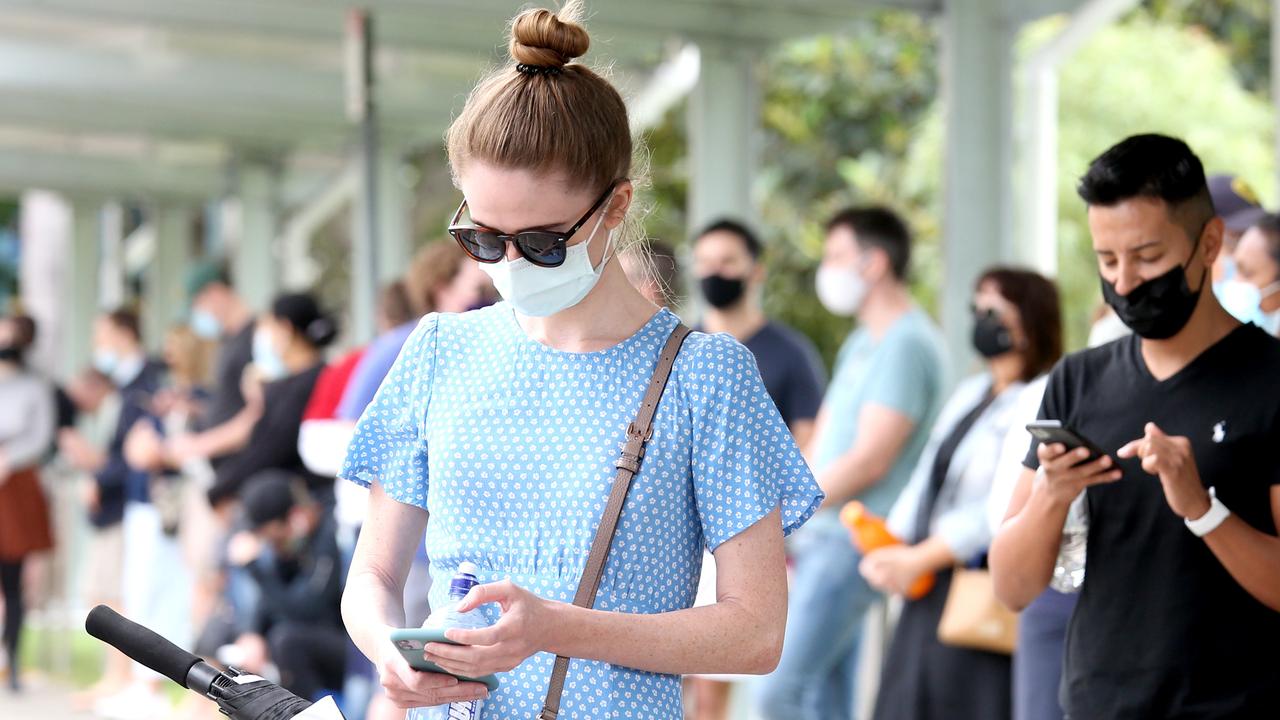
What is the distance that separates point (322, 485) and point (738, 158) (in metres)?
2.55

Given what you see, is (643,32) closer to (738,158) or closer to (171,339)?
(738,158)

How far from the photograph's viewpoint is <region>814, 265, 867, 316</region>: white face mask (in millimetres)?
5938

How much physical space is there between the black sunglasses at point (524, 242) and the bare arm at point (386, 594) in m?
0.37

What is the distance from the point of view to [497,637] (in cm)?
194

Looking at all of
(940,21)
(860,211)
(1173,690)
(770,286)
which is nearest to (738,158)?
(940,21)

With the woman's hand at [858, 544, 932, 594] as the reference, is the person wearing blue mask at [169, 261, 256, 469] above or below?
above

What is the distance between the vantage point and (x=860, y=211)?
6.08m

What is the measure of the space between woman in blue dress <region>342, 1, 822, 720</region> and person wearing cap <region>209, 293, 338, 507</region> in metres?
4.96

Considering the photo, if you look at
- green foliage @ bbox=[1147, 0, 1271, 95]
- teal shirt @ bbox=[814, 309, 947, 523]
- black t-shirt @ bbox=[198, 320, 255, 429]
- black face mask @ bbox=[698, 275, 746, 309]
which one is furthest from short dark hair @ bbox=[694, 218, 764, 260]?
green foliage @ bbox=[1147, 0, 1271, 95]

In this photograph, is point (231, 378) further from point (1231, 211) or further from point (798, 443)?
point (1231, 211)

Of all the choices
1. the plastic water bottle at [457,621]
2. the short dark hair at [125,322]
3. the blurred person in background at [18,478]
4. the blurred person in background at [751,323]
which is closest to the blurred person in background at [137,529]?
the short dark hair at [125,322]

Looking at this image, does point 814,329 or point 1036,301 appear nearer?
point 1036,301

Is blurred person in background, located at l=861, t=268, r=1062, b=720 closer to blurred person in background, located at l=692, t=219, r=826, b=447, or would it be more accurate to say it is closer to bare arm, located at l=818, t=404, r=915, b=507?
bare arm, located at l=818, t=404, r=915, b=507

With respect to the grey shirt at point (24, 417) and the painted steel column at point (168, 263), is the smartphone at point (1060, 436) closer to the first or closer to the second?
the grey shirt at point (24, 417)
